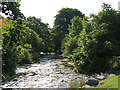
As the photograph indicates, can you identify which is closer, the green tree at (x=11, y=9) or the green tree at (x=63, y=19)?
the green tree at (x=11, y=9)

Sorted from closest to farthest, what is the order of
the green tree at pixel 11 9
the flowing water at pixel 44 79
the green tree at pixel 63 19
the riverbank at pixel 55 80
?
the green tree at pixel 11 9 → the riverbank at pixel 55 80 → the flowing water at pixel 44 79 → the green tree at pixel 63 19

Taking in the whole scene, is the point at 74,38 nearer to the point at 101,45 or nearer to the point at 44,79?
the point at 44,79

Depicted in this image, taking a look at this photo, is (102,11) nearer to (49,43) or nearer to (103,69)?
(103,69)

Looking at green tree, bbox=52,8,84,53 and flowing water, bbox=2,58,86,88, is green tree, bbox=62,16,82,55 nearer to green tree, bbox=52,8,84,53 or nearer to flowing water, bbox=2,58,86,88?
flowing water, bbox=2,58,86,88

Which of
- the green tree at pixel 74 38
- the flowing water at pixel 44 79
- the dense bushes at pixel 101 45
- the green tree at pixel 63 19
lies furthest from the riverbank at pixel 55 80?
the green tree at pixel 63 19

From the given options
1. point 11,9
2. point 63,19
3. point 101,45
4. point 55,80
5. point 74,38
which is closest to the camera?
point 11,9

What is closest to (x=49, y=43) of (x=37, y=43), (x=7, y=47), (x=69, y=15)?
(x=37, y=43)

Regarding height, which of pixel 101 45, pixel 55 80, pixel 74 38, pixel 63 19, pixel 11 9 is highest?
pixel 63 19

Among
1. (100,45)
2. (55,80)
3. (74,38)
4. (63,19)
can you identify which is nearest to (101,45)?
(100,45)

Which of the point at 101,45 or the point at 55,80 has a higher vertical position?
the point at 101,45

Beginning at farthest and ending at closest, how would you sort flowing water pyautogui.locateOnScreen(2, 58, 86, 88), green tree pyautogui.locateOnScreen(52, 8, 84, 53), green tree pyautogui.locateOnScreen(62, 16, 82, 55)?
green tree pyautogui.locateOnScreen(52, 8, 84, 53), green tree pyautogui.locateOnScreen(62, 16, 82, 55), flowing water pyautogui.locateOnScreen(2, 58, 86, 88)

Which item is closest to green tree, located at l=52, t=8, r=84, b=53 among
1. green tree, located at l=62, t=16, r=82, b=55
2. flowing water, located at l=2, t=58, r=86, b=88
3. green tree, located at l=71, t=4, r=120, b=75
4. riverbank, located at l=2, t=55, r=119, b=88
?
green tree, located at l=62, t=16, r=82, b=55

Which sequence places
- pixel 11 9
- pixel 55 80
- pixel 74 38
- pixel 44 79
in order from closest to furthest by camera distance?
pixel 11 9
pixel 55 80
pixel 44 79
pixel 74 38

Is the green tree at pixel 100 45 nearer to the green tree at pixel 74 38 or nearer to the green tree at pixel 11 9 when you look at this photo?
the green tree at pixel 11 9
